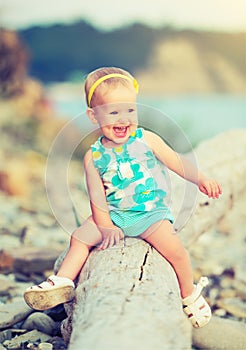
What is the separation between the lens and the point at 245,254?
17.4ft

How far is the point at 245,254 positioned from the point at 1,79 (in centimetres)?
558

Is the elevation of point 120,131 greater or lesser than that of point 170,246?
greater

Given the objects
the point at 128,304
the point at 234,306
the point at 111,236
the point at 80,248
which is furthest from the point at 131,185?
the point at 234,306

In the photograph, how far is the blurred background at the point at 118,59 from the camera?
9.26m

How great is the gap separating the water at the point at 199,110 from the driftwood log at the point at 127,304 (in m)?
5.76

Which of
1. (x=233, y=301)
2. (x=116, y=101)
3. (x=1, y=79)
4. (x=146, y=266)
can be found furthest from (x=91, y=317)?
(x=1, y=79)

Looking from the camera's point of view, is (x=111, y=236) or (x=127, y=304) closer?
(x=127, y=304)

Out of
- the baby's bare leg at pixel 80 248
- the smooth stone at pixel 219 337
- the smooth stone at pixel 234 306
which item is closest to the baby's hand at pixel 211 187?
the baby's bare leg at pixel 80 248

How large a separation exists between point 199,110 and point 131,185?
6440mm

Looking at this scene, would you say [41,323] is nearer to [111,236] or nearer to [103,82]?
[111,236]

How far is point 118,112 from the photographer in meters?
2.82

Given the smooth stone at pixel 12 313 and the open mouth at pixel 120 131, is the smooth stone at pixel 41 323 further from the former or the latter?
the open mouth at pixel 120 131

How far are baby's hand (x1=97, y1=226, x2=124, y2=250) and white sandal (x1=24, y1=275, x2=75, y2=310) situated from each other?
0.73ft

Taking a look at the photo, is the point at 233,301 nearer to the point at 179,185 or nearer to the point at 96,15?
the point at 179,185
